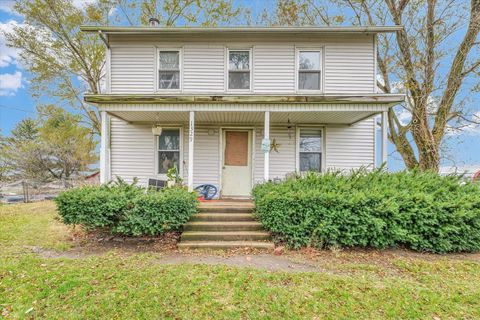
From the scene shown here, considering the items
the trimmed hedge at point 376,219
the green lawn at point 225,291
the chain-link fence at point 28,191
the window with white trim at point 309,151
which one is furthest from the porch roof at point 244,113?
the chain-link fence at point 28,191

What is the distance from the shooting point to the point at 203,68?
8.10 meters

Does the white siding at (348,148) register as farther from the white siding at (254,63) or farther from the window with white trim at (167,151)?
the window with white trim at (167,151)

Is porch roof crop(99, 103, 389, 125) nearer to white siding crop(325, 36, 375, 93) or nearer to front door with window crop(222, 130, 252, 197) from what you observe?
front door with window crop(222, 130, 252, 197)

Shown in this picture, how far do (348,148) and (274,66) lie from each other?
364 cm

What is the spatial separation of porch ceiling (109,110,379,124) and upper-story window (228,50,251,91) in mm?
1209

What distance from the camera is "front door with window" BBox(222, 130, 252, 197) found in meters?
8.10

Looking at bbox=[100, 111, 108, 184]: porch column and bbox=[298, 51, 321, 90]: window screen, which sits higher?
bbox=[298, 51, 321, 90]: window screen

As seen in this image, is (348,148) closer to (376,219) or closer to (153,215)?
(376,219)

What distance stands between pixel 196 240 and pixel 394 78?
10.6 metres

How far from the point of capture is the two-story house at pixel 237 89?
7996 mm

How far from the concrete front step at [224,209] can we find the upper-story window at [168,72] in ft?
14.5

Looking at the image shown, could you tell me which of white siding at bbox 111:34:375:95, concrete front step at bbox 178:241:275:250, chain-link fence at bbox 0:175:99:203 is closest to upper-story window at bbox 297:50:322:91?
white siding at bbox 111:34:375:95

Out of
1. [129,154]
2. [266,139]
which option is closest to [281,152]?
[266,139]

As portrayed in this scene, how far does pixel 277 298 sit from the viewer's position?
3.15 m
